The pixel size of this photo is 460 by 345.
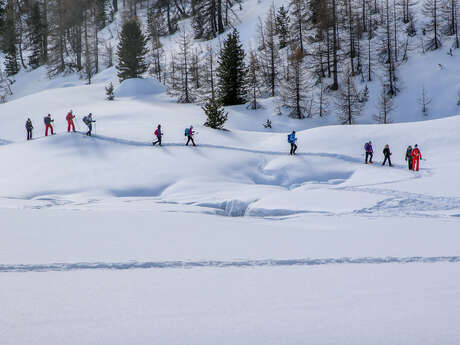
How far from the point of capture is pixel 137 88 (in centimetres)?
4781

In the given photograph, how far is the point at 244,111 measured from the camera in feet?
141

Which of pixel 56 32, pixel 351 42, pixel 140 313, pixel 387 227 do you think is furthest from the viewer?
pixel 56 32

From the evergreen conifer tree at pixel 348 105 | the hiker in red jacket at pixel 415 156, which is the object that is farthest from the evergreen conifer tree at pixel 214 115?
the evergreen conifer tree at pixel 348 105

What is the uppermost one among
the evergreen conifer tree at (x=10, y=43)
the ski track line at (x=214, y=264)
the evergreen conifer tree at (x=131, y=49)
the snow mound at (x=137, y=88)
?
Answer: the evergreen conifer tree at (x=10, y=43)

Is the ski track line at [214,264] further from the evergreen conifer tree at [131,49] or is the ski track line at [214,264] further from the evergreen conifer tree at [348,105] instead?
the evergreen conifer tree at [131,49]

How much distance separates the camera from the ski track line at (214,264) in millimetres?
5258

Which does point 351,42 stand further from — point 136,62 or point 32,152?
point 32,152

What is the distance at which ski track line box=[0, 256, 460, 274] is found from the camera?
5.26 m

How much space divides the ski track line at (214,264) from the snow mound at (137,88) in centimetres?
4476

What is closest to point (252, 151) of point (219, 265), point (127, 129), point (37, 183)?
point (127, 129)

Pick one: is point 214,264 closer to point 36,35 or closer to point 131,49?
point 131,49

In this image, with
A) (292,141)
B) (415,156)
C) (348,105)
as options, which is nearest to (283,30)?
(348,105)

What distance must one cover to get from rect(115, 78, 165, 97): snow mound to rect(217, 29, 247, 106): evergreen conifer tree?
35.4 ft

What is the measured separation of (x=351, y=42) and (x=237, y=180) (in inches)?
1444
